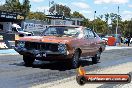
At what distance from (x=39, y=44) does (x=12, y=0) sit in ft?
225

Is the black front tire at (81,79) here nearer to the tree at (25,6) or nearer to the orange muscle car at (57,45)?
the orange muscle car at (57,45)

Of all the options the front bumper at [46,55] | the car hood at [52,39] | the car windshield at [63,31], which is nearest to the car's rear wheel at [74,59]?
the front bumper at [46,55]

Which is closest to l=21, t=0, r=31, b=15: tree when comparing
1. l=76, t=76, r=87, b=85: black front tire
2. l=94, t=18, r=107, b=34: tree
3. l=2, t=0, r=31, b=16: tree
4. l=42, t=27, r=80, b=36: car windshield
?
l=2, t=0, r=31, b=16: tree

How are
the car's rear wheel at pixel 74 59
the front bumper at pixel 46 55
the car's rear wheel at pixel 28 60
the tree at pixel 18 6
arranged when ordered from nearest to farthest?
the front bumper at pixel 46 55 < the car's rear wheel at pixel 74 59 < the car's rear wheel at pixel 28 60 < the tree at pixel 18 6

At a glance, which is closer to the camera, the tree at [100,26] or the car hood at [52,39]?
the car hood at [52,39]

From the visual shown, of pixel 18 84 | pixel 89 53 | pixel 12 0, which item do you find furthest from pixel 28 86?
pixel 12 0

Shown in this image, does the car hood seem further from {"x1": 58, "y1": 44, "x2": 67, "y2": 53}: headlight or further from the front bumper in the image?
the front bumper

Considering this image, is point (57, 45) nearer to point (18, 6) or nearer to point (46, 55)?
point (46, 55)

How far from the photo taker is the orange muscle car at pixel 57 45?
11.6m

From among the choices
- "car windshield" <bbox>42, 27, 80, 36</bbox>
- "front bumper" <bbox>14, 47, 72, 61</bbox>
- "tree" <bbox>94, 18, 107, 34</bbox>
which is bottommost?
"tree" <bbox>94, 18, 107, 34</bbox>

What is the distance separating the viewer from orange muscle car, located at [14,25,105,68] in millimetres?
11617

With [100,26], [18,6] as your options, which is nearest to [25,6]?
[18,6]

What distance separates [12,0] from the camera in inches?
3103

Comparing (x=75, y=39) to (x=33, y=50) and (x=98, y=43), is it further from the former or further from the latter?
(x=98, y=43)
